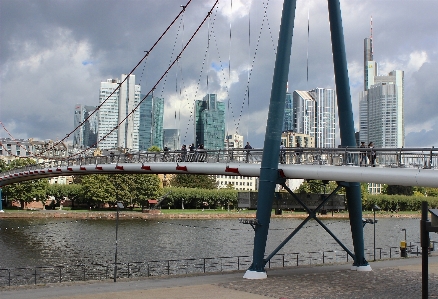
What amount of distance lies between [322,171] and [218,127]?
134 ft

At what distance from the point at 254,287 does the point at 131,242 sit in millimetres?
35572

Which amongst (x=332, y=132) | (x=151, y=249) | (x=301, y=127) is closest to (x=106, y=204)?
(x=301, y=127)

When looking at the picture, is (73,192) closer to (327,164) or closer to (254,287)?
(327,164)

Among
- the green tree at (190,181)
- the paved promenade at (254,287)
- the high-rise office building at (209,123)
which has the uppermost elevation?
the high-rise office building at (209,123)

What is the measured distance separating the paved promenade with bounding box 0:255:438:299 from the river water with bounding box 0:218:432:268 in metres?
18.0

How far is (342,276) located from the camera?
29.1 meters

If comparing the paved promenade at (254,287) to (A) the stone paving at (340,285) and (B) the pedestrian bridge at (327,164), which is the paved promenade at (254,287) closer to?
(A) the stone paving at (340,285)

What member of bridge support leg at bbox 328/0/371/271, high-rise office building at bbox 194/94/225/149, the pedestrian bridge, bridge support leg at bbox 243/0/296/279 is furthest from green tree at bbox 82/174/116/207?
bridge support leg at bbox 243/0/296/279

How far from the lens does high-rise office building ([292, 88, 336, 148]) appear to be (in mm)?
133375

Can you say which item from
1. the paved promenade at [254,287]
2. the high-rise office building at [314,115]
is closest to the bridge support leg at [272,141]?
the paved promenade at [254,287]

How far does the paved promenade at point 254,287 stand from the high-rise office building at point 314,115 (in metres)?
97.9

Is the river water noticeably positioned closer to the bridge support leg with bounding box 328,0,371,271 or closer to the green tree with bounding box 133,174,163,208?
the bridge support leg with bounding box 328,0,371,271

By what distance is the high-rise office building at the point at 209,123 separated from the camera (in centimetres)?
6450

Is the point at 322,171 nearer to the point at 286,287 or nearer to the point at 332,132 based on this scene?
the point at 286,287
